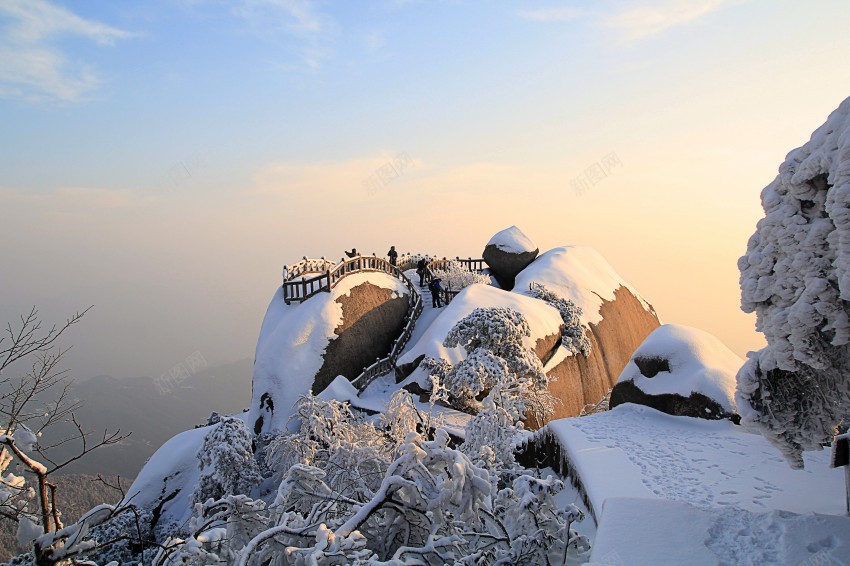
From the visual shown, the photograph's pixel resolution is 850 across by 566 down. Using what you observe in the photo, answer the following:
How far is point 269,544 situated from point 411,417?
6.96 m

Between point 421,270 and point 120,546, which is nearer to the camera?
point 120,546

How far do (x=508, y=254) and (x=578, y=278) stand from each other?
415cm

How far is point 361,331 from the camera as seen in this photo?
20859 millimetres

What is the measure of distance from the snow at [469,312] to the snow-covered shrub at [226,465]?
5.54 m

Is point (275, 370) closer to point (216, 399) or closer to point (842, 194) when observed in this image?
point (842, 194)

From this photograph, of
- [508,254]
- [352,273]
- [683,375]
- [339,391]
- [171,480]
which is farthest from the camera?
[508,254]

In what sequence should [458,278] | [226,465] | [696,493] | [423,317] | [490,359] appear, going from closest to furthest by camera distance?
[696,493], [226,465], [490,359], [423,317], [458,278]

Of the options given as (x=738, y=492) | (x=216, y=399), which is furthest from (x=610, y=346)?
(x=216, y=399)

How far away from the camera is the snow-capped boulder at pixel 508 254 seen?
94.5ft

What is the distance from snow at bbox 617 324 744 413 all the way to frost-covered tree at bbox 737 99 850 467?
7170mm

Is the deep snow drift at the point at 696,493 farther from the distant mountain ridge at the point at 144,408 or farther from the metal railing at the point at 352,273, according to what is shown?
the distant mountain ridge at the point at 144,408

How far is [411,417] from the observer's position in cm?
1125

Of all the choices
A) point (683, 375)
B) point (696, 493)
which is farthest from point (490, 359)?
point (696, 493)

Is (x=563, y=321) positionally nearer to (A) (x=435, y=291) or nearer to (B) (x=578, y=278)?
(B) (x=578, y=278)
